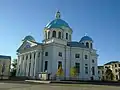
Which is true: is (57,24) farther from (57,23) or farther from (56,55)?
(56,55)

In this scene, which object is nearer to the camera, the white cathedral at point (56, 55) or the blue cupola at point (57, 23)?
the white cathedral at point (56, 55)

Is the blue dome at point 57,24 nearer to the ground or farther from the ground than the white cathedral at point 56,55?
farther from the ground

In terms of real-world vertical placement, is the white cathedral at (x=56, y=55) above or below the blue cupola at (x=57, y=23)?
below

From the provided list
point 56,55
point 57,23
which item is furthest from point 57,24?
point 56,55

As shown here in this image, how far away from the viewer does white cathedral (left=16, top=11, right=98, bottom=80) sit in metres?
44.9

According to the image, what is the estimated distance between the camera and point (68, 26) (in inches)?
2082

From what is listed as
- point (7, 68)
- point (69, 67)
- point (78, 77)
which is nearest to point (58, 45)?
point (69, 67)

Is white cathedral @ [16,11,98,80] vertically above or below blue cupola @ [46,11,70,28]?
below

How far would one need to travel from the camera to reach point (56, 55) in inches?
1766

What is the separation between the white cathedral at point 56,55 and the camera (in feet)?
147

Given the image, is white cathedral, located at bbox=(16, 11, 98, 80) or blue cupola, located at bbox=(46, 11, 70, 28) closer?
white cathedral, located at bbox=(16, 11, 98, 80)

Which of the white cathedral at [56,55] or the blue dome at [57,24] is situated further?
the blue dome at [57,24]

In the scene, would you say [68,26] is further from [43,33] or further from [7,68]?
[7,68]

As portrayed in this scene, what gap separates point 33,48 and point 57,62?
8.42 meters
